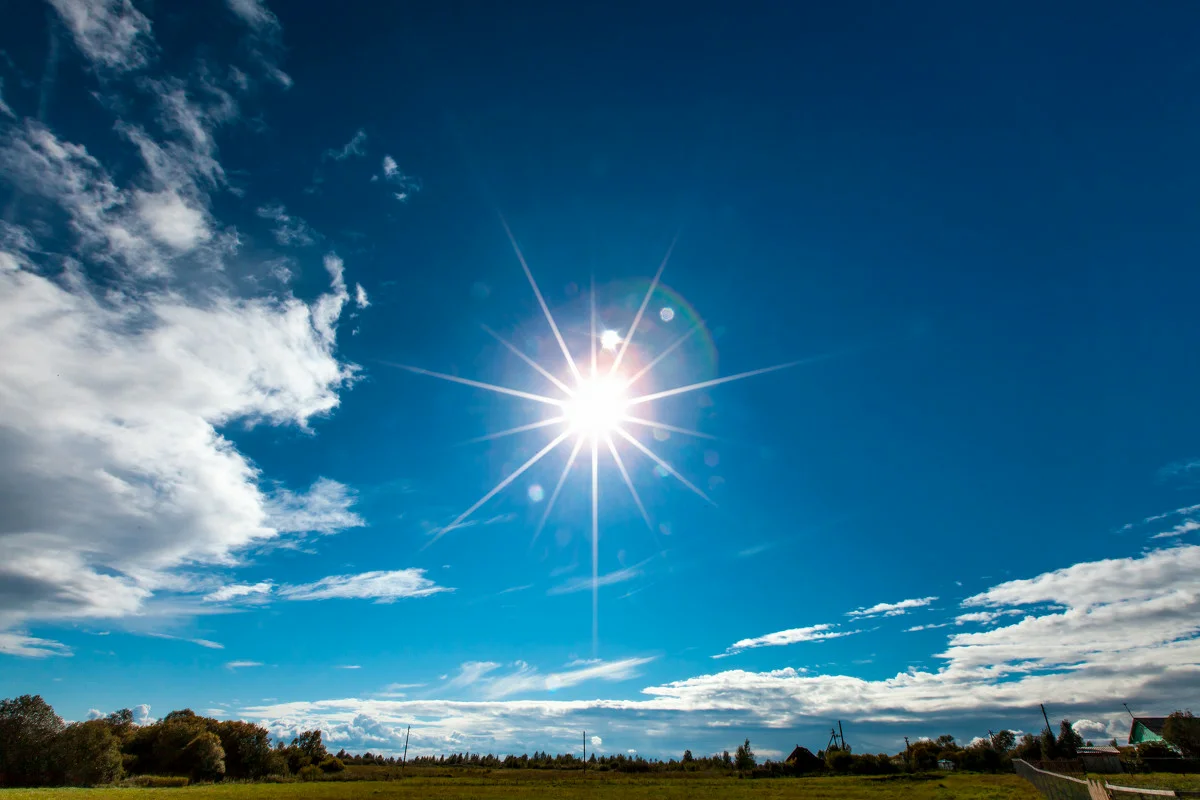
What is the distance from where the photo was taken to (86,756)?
65375mm

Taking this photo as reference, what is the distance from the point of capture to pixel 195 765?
78562 mm

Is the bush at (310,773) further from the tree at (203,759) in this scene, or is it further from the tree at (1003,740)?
the tree at (1003,740)

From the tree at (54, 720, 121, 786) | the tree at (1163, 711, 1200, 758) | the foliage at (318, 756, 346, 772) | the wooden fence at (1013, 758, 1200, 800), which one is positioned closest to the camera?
the wooden fence at (1013, 758, 1200, 800)

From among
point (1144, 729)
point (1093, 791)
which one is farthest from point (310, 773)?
point (1144, 729)

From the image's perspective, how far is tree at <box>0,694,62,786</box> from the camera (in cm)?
6209

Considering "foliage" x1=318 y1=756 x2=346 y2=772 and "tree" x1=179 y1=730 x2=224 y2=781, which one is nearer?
"tree" x1=179 y1=730 x2=224 y2=781

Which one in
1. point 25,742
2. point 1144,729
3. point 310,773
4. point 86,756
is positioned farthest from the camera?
point 1144,729

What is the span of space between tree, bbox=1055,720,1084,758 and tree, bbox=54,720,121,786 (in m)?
152

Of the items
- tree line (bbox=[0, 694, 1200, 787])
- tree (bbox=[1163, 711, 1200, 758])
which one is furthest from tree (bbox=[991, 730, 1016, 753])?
tree (bbox=[1163, 711, 1200, 758])

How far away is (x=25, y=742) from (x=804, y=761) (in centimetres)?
11146

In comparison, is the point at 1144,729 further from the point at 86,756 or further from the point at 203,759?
the point at 86,756

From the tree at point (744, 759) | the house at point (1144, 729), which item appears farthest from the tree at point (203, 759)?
the house at point (1144, 729)

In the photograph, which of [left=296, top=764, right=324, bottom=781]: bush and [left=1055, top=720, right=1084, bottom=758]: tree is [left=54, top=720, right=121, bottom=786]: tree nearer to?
[left=296, top=764, right=324, bottom=781]: bush

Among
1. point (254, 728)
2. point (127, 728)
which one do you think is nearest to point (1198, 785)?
point (254, 728)
